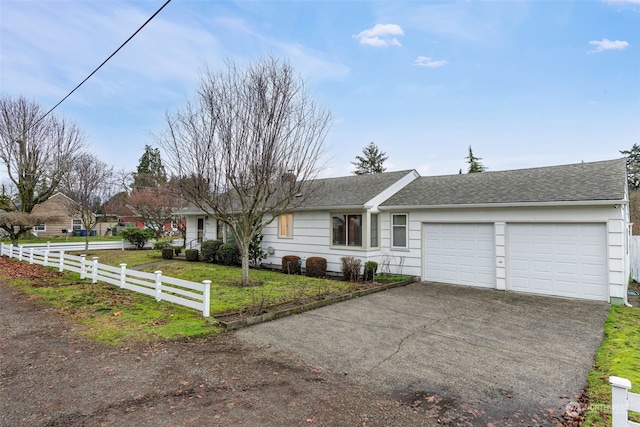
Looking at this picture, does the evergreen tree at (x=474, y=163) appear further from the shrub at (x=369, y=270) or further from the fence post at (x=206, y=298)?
the fence post at (x=206, y=298)

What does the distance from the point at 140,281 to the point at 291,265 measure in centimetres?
575

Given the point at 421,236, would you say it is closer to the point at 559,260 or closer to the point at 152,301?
the point at 559,260

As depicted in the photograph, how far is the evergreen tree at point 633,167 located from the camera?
34812mm

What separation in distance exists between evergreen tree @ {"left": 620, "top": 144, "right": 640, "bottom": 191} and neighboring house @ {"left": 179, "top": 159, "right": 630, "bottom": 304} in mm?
31795

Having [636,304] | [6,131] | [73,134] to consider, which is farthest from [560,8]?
[6,131]

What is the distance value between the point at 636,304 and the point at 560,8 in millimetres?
8702

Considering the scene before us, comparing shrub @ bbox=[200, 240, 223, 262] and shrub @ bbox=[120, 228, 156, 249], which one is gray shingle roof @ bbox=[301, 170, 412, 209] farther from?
shrub @ bbox=[120, 228, 156, 249]

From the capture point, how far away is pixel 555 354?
16.9ft

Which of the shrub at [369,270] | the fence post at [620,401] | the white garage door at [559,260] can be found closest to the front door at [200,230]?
the shrub at [369,270]

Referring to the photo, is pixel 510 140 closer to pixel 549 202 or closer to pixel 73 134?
pixel 549 202

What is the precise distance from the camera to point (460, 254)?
1102cm

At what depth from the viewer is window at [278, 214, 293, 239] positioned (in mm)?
14727

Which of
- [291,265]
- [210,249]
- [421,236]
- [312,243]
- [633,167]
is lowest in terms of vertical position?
[291,265]

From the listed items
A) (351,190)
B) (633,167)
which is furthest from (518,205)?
(633,167)
